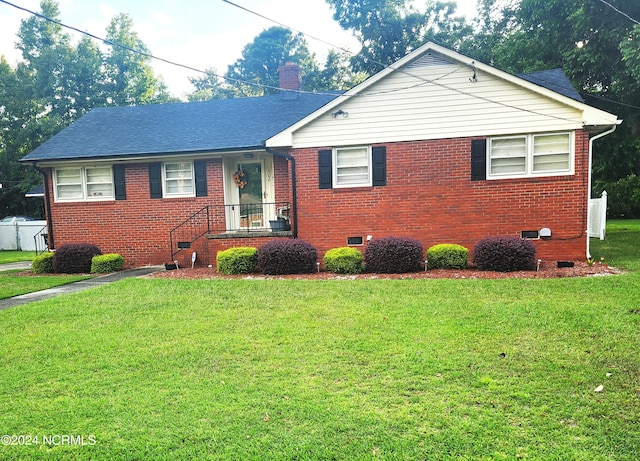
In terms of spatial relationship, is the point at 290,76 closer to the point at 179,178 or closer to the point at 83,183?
the point at 179,178

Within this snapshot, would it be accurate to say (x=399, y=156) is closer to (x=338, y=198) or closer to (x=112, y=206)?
(x=338, y=198)

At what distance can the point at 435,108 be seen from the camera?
10523 millimetres

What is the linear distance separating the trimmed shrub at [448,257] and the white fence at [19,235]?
2006cm

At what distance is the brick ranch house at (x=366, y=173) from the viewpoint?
400 inches

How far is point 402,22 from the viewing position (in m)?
26.2

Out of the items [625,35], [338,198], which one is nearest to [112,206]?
[338,198]

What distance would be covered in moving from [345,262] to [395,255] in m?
1.21

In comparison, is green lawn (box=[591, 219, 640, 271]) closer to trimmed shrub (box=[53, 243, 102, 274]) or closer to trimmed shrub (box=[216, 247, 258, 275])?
trimmed shrub (box=[216, 247, 258, 275])

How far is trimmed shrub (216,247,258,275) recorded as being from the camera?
10335 mm

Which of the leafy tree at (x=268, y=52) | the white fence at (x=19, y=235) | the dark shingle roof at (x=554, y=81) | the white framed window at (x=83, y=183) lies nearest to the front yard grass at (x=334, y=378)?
the dark shingle roof at (x=554, y=81)

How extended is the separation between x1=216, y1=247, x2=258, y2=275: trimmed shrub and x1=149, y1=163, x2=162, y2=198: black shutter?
383 centimetres

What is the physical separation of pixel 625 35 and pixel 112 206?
17.5m

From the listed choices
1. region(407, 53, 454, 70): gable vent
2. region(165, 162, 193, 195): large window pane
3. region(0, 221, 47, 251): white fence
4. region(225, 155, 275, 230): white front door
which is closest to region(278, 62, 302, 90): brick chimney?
region(225, 155, 275, 230): white front door

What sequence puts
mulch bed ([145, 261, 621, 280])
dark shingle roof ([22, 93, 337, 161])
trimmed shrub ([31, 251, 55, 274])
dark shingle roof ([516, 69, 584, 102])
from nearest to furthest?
mulch bed ([145, 261, 621, 280])
dark shingle roof ([516, 69, 584, 102])
trimmed shrub ([31, 251, 55, 274])
dark shingle roof ([22, 93, 337, 161])
